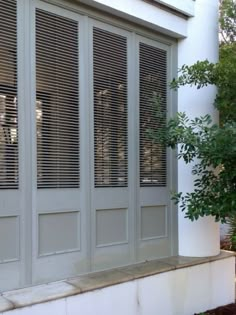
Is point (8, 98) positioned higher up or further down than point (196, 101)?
further down

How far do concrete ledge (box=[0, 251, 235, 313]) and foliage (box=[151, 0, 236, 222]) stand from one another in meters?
0.72

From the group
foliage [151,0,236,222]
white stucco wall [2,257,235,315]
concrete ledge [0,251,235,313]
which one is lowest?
white stucco wall [2,257,235,315]

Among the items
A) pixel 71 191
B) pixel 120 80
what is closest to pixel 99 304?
pixel 71 191

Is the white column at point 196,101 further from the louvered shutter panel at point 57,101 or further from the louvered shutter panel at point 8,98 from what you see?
the louvered shutter panel at point 8,98

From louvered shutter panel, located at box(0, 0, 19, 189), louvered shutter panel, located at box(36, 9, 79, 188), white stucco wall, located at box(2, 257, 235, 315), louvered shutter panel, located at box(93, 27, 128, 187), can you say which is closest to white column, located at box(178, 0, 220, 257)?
white stucco wall, located at box(2, 257, 235, 315)

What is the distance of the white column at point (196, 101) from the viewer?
187 inches

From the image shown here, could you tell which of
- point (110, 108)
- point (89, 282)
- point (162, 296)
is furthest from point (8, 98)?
point (162, 296)

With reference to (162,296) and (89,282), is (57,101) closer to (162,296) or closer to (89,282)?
(89,282)

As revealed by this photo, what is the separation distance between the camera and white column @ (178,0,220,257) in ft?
15.6

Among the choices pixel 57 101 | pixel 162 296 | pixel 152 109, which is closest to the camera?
pixel 57 101

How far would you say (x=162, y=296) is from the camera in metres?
4.19

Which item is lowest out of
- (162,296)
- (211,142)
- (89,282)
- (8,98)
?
(162,296)

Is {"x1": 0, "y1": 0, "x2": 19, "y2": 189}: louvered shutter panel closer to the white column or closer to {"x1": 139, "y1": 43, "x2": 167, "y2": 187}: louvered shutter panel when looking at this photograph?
{"x1": 139, "y1": 43, "x2": 167, "y2": 187}: louvered shutter panel

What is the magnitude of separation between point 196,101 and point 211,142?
1.27 meters
